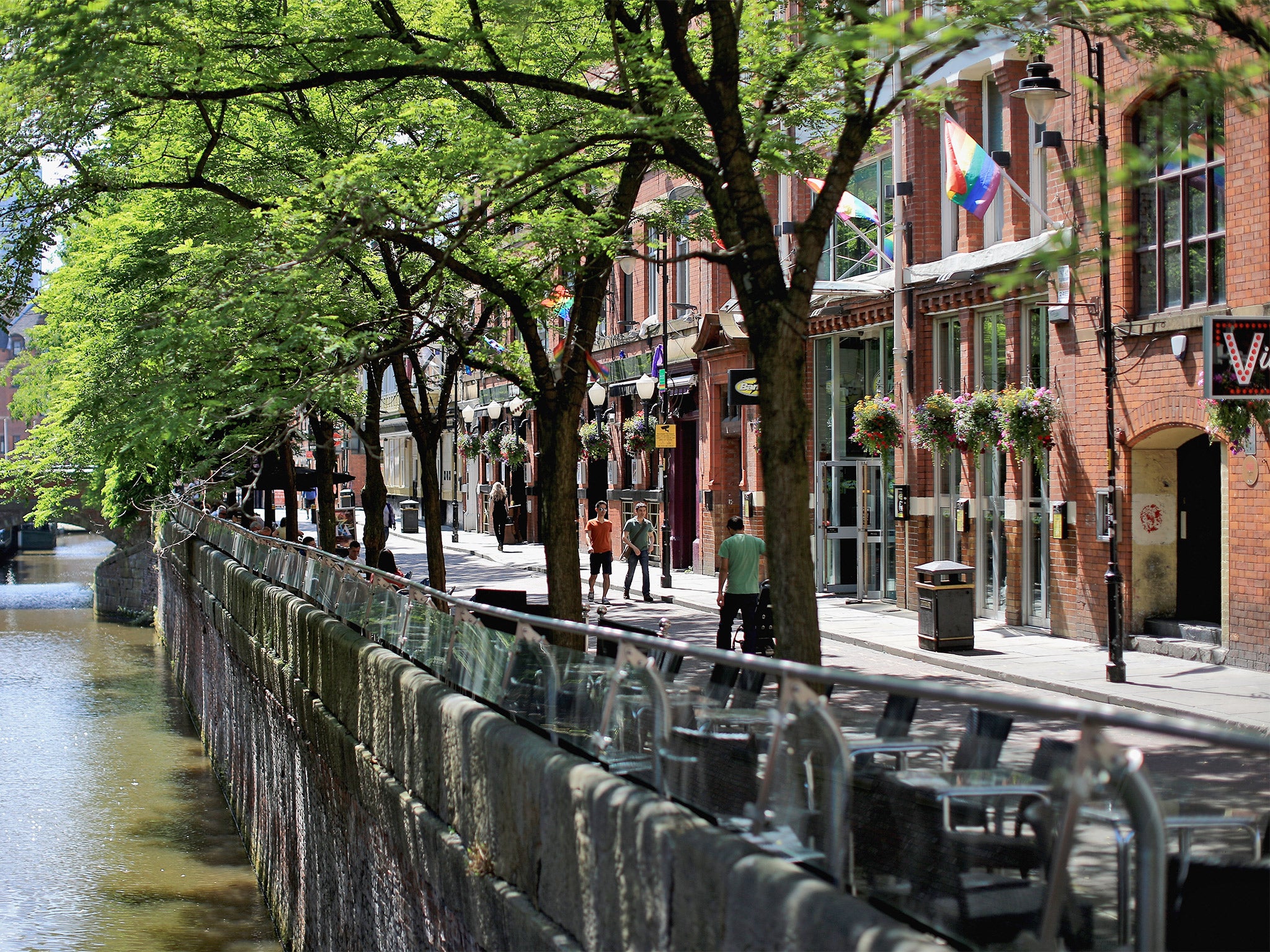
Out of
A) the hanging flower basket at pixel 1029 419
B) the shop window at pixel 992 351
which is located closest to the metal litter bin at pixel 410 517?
the shop window at pixel 992 351

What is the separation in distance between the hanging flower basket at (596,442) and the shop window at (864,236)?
38.0 ft

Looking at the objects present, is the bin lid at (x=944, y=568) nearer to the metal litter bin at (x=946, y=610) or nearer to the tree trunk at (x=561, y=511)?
the metal litter bin at (x=946, y=610)

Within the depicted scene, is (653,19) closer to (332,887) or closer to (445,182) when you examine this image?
(445,182)

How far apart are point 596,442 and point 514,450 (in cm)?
812

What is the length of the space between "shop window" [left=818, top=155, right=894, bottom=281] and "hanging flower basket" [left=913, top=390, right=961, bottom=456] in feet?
10.5

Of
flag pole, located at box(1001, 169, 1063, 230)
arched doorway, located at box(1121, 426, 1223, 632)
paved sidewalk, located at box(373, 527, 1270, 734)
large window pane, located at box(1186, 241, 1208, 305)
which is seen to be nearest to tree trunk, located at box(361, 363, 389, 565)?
paved sidewalk, located at box(373, 527, 1270, 734)

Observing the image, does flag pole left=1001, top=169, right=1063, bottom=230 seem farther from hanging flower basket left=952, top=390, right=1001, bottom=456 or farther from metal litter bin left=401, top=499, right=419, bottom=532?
metal litter bin left=401, top=499, right=419, bottom=532

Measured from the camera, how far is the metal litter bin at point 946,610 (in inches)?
717

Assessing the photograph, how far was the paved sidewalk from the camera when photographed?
13875mm

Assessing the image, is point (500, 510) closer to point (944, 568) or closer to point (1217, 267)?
Result: point (944, 568)

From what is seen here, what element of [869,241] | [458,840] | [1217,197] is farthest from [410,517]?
[458,840]

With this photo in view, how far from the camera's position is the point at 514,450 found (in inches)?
1796

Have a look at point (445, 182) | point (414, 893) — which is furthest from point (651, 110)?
point (414, 893)

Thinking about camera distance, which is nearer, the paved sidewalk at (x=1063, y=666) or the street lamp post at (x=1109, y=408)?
the paved sidewalk at (x=1063, y=666)
